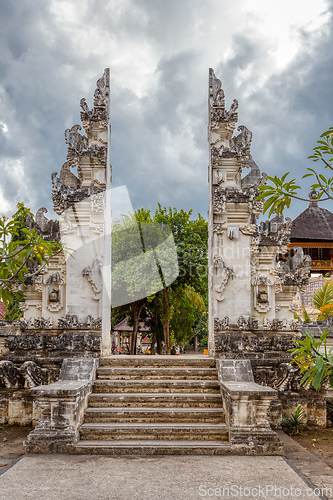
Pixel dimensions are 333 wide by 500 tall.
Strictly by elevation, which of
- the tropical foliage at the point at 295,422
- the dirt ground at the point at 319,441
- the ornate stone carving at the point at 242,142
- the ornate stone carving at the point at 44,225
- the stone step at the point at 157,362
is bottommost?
the dirt ground at the point at 319,441

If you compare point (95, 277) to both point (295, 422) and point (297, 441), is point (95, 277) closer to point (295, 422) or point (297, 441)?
point (295, 422)

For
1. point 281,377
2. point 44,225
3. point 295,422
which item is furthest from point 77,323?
point 295,422

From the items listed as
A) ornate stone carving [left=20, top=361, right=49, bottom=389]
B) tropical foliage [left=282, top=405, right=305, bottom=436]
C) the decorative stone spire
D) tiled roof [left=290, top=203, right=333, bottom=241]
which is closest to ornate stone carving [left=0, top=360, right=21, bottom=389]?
ornate stone carving [left=20, top=361, right=49, bottom=389]

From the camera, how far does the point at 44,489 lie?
4699 mm

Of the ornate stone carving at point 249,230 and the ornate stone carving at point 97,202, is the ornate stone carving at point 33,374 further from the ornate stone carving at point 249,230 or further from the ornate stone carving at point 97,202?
the ornate stone carving at point 249,230

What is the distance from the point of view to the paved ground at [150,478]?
4562 mm

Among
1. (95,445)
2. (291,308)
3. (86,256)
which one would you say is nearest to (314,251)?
(291,308)

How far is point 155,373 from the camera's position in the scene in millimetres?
7973

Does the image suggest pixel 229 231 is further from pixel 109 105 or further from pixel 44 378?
pixel 44 378

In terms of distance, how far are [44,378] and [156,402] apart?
2.25 m

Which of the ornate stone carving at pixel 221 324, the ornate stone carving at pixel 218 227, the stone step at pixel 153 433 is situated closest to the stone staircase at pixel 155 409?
the stone step at pixel 153 433

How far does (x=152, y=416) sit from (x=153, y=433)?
0.40 metres

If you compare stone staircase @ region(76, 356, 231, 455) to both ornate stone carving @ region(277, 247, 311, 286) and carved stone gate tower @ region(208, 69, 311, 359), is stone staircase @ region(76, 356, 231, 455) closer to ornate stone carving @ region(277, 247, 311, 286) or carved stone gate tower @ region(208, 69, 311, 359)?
→ carved stone gate tower @ region(208, 69, 311, 359)

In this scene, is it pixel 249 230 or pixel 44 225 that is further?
pixel 44 225
